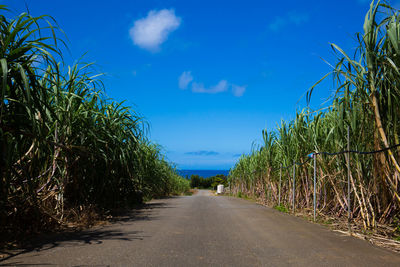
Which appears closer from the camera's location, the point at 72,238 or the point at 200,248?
the point at 200,248

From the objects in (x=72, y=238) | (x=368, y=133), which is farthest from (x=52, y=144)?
(x=368, y=133)

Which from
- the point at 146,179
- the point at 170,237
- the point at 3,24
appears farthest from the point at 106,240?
the point at 146,179

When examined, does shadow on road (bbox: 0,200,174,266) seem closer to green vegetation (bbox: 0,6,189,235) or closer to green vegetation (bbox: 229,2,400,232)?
green vegetation (bbox: 0,6,189,235)

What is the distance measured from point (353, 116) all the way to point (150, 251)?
4601 mm

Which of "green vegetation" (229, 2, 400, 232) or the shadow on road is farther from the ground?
"green vegetation" (229, 2, 400, 232)

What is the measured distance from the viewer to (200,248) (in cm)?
498

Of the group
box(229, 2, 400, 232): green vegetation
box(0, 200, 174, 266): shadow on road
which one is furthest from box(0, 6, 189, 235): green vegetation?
box(229, 2, 400, 232): green vegetation

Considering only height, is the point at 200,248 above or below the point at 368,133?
below

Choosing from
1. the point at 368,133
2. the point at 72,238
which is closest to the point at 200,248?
the point at 72,238

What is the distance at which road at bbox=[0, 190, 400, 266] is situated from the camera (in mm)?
4180

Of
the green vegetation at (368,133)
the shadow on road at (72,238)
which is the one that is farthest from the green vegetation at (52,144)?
the green vegetation at (368,133)

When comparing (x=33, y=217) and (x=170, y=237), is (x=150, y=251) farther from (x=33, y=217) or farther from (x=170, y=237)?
(x=33, y=217)

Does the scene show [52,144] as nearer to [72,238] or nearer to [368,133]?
[72,238]

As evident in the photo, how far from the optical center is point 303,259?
4.41 m
